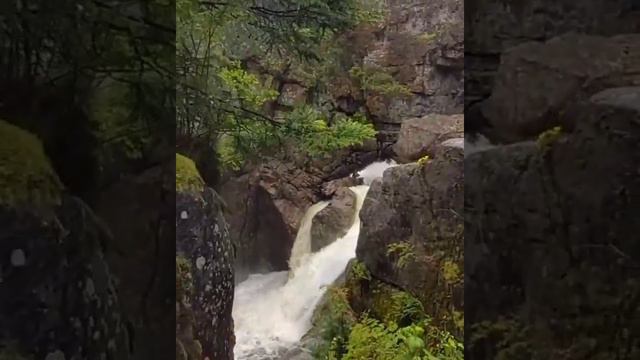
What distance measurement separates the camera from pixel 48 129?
40.9 inches

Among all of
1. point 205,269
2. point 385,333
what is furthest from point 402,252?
point 205,269

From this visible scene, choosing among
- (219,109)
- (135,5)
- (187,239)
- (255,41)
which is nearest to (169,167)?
(135,5)

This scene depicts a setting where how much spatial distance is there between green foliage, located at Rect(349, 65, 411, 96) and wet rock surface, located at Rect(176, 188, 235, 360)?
12.2ft

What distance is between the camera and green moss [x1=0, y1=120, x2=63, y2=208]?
99cm

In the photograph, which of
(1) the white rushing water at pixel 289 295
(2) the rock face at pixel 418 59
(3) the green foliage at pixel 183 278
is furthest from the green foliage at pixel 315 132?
(2) the rock face at pixel 418 59

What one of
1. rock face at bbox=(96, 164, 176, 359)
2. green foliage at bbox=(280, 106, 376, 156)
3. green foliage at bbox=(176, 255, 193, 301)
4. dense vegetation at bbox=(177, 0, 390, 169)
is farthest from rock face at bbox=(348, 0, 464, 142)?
rock face at bbox=(96, 164, 176, 359)

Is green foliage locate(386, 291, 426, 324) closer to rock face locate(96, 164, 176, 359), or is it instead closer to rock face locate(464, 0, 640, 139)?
rock face locate(96, 164, 176, 359)

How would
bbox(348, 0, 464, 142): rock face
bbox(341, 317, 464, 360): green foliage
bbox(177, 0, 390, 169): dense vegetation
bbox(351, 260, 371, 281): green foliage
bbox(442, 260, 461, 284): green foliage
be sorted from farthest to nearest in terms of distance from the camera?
bbox(348, 0, 464, 142): rock face, bbox(351, 260, 371, 281): green foliage, bbox(442, 260, 461, 284): green foliage, bbox(341, 317, 464, 360): green foliage, bbox(177, 0, 390, 169): dense vegetation

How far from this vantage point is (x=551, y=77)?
970 mm

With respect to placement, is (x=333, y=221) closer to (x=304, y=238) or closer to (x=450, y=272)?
(x=304, y=238)

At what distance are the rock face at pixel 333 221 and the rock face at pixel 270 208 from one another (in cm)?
44

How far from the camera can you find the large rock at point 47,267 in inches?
38.1

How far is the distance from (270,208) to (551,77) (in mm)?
5064

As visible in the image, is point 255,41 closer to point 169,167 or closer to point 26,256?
point 169,167
